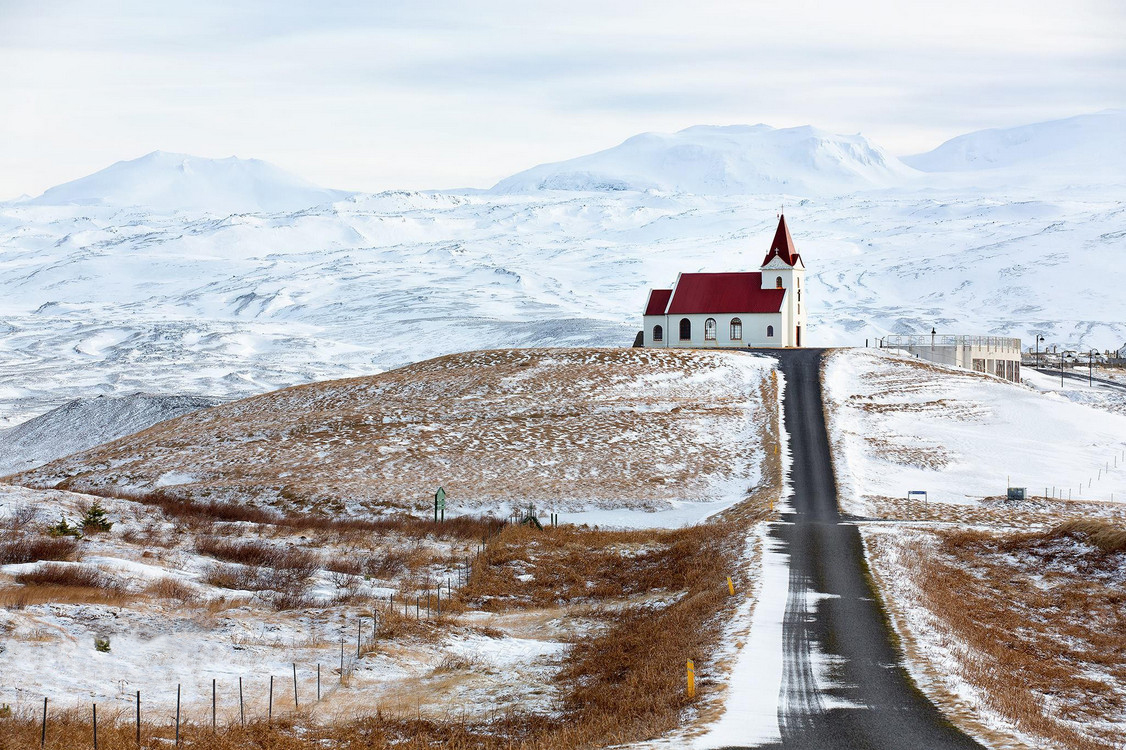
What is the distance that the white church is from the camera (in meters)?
82.6

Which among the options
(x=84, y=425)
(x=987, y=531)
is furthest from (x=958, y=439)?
(x=84, y=425)

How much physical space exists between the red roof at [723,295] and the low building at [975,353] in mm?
12516

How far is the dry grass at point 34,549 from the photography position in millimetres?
27344

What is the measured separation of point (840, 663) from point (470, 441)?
118ft

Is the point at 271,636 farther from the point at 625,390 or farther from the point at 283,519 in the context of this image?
the point at 625,390

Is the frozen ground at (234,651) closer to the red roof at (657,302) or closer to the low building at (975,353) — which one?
the red roof at (657,302)

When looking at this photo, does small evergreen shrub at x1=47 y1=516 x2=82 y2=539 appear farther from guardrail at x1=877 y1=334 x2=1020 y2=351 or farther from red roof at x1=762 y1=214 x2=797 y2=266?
guardrail at x1=877 y1=334 x2=1020 y2=351

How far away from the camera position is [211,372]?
144m

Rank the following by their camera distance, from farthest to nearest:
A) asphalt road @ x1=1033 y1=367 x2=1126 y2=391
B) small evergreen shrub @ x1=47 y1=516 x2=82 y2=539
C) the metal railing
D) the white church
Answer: asphalt road @ x1=1033 y1=367 x2=1126 y2=391, the metal railing, the white church, small evergreen shrub @ x1=47 y1=516 x2=82 y2=539

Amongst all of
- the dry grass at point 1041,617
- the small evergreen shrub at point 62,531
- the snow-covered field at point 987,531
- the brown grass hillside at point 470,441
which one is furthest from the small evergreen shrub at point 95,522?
the dry grass at point 1041,617

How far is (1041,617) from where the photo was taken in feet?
86.7

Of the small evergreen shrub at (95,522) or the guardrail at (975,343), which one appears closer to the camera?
the small evergreen shrub at (95,522)

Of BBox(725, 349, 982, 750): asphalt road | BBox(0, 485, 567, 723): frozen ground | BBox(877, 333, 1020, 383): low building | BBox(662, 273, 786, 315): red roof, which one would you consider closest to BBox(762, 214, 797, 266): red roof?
BBox(662, 273, 786, 315): red roof

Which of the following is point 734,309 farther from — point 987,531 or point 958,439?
point 987,531
